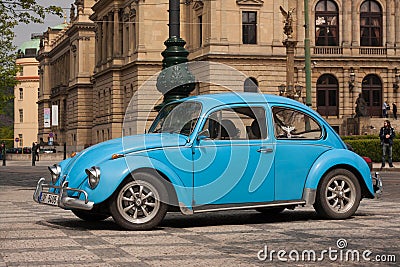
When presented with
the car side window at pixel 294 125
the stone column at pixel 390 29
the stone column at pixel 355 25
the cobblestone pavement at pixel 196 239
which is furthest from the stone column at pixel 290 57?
the car side window at pixel 294 125

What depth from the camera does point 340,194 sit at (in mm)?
A: 11805

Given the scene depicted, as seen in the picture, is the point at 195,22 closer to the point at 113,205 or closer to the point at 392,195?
the point at 392,195

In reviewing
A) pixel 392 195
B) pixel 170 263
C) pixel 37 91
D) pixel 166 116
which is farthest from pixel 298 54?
pixel 37 91

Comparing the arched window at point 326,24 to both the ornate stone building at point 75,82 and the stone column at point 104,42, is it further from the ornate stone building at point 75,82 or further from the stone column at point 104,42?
the ornate stone building at point 75,82

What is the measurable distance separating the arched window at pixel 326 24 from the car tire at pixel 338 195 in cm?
5991

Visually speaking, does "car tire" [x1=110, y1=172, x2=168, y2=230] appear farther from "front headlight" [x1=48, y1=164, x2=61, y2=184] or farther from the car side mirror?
"front headlight" [x1=48, y1=164, x2=61, y2=184]

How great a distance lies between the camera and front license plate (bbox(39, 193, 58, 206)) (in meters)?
11.1

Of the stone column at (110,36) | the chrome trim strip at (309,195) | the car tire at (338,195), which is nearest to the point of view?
the chrome trim strip at (309,195)

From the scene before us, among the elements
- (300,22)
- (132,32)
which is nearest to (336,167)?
(300,22)

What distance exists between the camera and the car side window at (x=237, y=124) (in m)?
11.3

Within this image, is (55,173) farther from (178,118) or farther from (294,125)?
(294,125)

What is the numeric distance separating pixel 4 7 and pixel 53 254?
18152 millimetres

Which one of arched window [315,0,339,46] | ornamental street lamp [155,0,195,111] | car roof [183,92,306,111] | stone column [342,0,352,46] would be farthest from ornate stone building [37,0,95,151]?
car roof [183,92,306,111]

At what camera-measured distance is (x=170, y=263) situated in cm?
792
